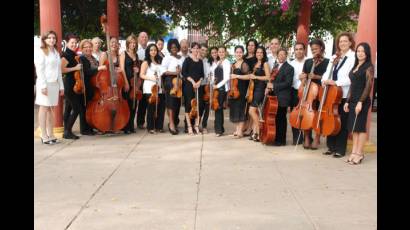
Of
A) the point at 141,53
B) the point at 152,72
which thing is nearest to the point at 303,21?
the point at 141,53

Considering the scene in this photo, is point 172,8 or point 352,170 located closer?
point 352,170

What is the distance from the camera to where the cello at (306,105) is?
6.89 meters

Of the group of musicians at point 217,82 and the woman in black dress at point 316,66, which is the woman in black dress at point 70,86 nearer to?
the group of musicians at point 217,82

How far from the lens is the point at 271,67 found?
7.97 m

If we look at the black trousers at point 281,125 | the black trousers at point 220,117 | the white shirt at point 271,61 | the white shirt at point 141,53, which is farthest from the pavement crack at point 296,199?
the white shirt at point 141,53

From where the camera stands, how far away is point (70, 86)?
7.86 metres

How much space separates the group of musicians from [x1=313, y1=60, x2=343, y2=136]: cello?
0.09 meters

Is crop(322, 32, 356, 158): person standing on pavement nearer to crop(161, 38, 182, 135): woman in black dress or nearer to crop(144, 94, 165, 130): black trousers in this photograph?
crop(161, 38, 182, 135): woman in black dress

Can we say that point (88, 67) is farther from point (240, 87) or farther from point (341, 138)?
point (341, 138)

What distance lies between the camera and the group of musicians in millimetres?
6746
